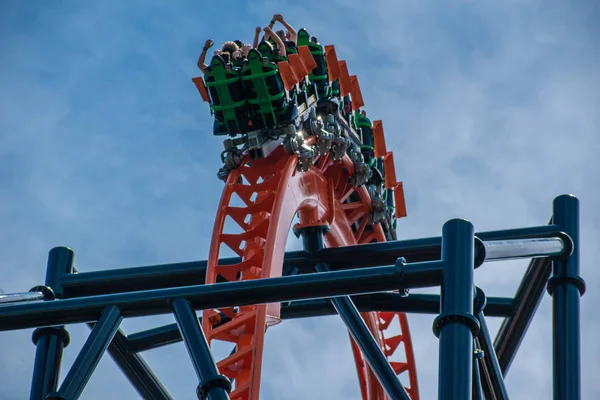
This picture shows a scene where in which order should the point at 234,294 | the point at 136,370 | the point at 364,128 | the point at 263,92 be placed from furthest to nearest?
1. the point at 364,128
2. the point at 263,92
3. the point at 136,370
4. the point at 234,294

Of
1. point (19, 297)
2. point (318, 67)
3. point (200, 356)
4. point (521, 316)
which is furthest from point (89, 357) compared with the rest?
point (318, 67)

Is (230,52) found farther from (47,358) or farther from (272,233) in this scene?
(47,358)

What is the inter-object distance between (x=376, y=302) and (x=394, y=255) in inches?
25.8

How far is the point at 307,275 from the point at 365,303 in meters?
4.42

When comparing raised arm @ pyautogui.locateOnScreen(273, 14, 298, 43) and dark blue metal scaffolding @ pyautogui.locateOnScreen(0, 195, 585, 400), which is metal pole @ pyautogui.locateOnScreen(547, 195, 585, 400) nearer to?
dark blue metal scaffolding @ pyautogui.locateOnScreen(0, 195, 585, 400)

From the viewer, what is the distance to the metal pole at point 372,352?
7.59 m

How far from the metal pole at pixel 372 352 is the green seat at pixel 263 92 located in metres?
4.06

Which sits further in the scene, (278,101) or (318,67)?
(318,67)

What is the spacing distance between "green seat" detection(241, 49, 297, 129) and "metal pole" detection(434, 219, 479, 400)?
597 cm

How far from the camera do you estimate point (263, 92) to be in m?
12.9

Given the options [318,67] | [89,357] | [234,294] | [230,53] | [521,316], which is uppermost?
[318,67]

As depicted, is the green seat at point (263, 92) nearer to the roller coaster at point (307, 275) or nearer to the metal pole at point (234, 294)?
the roller coaster at point (307, 275)

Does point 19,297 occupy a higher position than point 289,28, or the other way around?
point 289,28

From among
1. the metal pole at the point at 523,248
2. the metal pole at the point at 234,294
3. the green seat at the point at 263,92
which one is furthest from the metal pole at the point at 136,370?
the green seat at the point at 263,92
